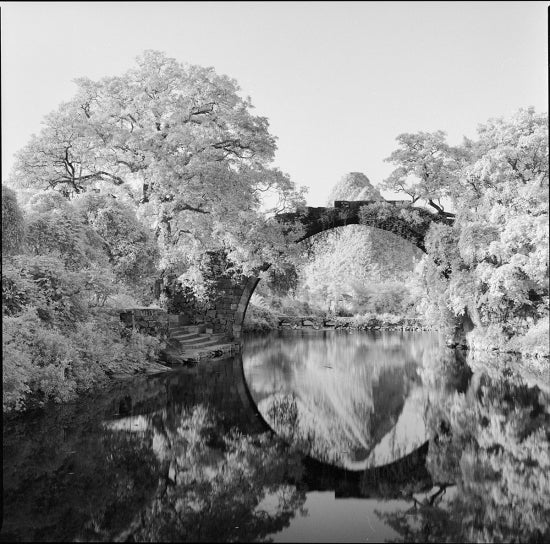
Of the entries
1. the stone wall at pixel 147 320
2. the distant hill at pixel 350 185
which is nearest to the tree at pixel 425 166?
the stone wall at pixel 147 320

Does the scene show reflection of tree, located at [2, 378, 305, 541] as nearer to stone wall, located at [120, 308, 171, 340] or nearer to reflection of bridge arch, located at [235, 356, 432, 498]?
reflection of bridge arch, located at [235, 356, 432, 498]

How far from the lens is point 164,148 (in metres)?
13.2

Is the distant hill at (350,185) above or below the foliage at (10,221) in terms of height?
above

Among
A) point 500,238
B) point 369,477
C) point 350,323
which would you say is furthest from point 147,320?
point 350,323

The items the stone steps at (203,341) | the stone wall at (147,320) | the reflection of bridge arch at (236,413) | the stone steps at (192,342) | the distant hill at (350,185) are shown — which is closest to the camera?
the reflection of bridge arch at (236,413)

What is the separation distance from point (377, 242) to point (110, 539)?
159ft

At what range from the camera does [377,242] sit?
50.7m

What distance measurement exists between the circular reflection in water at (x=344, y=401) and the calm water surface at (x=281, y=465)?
1.6 inches

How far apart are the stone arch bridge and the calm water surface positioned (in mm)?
7665

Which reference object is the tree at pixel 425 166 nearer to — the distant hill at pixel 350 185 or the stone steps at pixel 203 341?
the stone steps at pixel 203 341

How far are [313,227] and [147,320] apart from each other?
7373mm

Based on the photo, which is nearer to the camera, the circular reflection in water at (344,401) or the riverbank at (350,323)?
the circular reflection in water at (344,401)

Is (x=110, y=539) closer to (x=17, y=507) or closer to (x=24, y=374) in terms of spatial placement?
(x=17, y=507)

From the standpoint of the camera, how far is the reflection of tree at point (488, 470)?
12.0 feet
